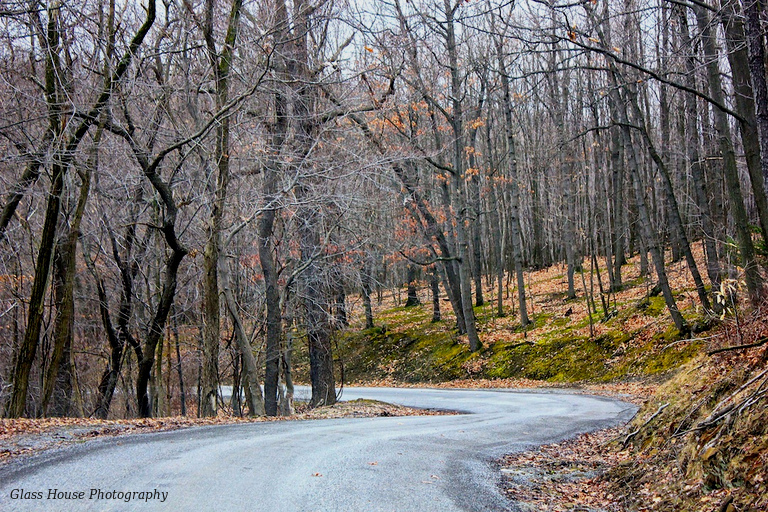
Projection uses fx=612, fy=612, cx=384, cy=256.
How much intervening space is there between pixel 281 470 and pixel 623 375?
50.5 feet

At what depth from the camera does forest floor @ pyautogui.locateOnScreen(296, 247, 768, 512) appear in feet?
16.9

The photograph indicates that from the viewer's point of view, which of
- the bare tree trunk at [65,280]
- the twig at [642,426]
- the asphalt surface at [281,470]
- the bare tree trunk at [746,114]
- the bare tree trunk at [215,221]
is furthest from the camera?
the bare tree trunk at [65,280]

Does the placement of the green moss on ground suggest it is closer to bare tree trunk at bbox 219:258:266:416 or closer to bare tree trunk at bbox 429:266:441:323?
bare tree trunk at bbox 429:266:441:323

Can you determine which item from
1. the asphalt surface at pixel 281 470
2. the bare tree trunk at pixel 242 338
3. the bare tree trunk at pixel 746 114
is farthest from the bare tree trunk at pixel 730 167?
the bare tree trunk at pixel 242 338

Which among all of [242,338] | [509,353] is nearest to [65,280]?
[242,338]

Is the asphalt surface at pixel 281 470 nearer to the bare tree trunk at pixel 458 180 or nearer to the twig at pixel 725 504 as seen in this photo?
the twig at pixel 725 504

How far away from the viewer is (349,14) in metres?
15.3

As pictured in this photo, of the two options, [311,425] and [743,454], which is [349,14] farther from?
[743,454]

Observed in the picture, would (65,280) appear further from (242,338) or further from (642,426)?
(642,426)

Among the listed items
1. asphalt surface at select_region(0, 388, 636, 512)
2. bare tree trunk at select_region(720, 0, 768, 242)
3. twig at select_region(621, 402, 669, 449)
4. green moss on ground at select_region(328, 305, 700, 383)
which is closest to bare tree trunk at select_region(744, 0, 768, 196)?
bare tree trunk at select_region(720, 0, 768, 242)

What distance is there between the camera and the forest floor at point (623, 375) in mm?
5137

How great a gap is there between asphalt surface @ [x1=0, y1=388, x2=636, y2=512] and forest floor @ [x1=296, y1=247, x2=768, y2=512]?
2.03 feet

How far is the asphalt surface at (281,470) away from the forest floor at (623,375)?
0.62 meters

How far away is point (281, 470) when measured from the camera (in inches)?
242
